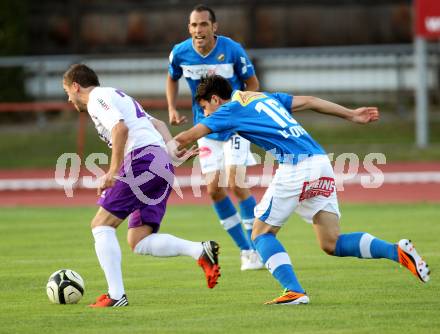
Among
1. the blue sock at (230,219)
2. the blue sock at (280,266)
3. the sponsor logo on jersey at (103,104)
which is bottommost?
the blue sock at (230,219)

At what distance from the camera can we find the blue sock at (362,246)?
8633 millimetres

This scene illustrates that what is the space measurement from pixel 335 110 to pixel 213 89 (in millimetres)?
932

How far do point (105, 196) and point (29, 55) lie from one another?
64.4ft

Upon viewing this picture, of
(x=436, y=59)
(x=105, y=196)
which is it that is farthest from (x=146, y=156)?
(x=436, y=59)

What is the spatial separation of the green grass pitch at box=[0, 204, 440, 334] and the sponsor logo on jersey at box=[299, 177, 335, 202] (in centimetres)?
80

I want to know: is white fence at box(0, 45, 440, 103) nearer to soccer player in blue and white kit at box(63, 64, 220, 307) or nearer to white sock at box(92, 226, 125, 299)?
soccer player in blue and white kit at box(63, 64, 220, 307)

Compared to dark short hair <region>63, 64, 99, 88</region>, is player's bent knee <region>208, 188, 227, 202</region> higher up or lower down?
lower down

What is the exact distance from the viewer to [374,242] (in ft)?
28.5

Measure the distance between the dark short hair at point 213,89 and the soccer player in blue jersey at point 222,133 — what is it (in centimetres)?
244

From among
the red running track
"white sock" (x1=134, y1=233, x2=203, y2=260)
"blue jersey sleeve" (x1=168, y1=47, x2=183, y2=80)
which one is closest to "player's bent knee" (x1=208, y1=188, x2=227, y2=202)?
"blue jersey sleeve" (x1=168, y1=47, x2=183, y2=80)

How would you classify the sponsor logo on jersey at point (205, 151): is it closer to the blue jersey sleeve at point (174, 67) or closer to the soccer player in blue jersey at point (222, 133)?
the soccer player in blue jersey at point (222, 133)

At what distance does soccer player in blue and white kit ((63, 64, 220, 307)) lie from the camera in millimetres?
8680

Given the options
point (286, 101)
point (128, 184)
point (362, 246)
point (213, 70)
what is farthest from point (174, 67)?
point (362, 246)

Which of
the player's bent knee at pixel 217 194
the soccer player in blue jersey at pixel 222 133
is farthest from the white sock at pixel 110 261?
the player's bent knee at pixel 217 194
